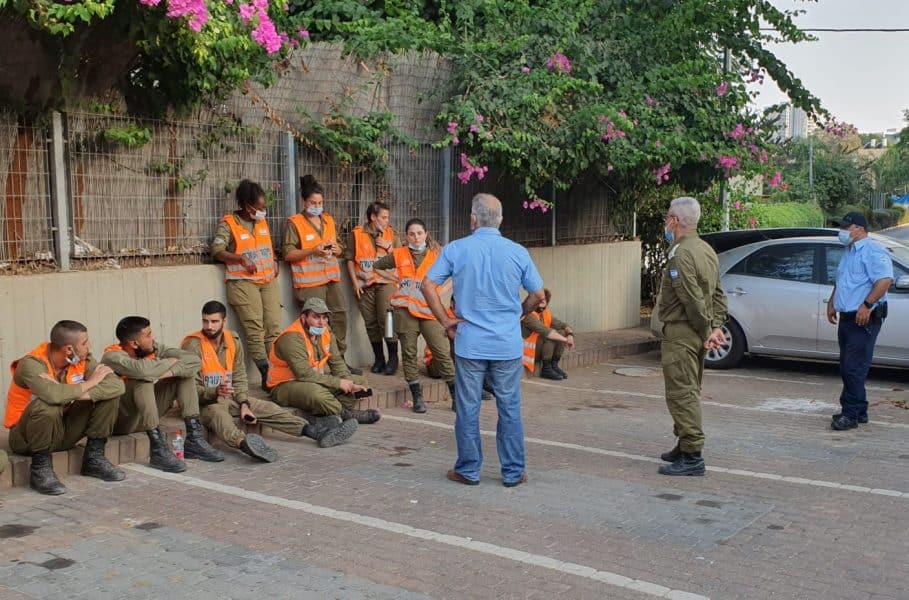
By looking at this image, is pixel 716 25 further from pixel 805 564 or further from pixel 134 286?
pixel 805 564

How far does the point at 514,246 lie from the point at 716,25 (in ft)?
23.7

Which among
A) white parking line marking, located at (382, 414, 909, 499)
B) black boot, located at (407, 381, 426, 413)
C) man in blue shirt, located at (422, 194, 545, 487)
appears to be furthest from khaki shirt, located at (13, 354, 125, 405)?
black boot, located at (407, 381, 426, 413)

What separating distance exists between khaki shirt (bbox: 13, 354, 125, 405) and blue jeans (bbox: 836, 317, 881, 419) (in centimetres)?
575

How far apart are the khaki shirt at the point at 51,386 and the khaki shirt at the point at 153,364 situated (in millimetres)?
261

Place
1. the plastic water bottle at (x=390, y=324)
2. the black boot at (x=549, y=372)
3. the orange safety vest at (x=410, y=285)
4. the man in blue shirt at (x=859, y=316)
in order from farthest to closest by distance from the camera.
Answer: the black boot at (x=549, y=372)
the plastic water bottle at (x=390, y=324)
the orange safety vest at (x=410, y=285)
the man in blue shirt at (x=859, y=316)

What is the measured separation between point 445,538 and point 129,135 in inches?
190

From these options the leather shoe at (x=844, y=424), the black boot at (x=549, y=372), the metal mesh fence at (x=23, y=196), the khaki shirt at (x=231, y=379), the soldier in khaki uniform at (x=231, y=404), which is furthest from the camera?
the black boot at (x=549, y=372)

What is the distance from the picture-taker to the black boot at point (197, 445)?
7016 millimetres

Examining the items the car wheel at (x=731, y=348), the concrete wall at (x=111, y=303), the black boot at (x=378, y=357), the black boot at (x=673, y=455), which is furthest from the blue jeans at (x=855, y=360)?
the concrete wall at (x=111, y=303)

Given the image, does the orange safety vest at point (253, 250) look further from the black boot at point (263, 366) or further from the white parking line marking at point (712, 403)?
the white parking line marking at point (712, 403)

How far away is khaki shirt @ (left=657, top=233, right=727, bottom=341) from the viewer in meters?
6.71

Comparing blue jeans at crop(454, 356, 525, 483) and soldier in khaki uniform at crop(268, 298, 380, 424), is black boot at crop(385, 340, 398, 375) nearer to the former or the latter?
soldier in khaki uniform at crop(268, 298, 380, 424)

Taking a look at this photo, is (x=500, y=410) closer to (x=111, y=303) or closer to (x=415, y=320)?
(x=415, y=320)

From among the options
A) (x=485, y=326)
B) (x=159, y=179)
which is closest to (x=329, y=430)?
(x=485, y=326)
